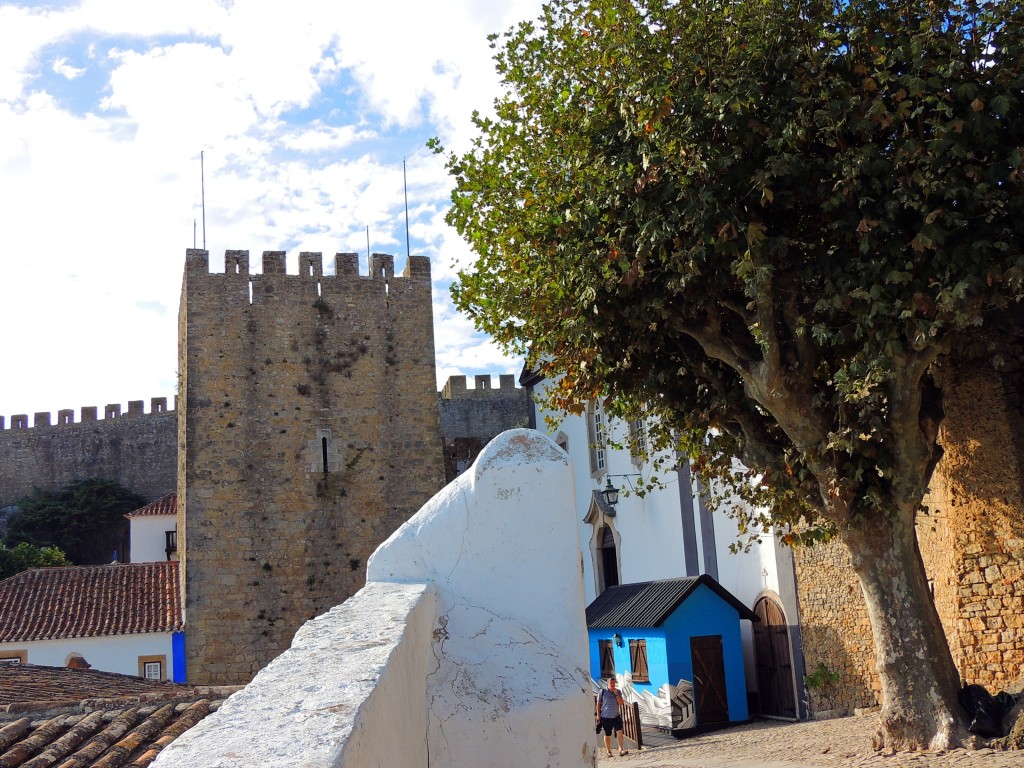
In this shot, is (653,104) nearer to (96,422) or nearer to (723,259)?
(723,259)

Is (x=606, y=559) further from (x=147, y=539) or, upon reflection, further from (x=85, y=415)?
(x=85, y=415)

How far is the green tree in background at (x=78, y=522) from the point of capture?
38969mm

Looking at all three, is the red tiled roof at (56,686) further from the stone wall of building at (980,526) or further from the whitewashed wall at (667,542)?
the stone wall of building at (980,526)

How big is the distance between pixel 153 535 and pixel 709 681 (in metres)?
20.9

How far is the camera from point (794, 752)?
10.5m

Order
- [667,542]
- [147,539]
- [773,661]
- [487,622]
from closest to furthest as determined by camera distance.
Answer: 1. [487,622]
2. [773,661]
3. [667,542]
4. [147,539]

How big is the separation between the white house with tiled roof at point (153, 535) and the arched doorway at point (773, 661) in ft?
67.0

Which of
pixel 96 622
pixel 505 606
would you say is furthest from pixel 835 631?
pixel 96 622

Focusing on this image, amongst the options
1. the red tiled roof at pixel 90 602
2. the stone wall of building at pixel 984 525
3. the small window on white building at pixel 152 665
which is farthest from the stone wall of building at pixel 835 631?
the small window on white building at pixel 152 665

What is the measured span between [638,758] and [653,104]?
830cm

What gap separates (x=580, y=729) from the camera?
152 inches

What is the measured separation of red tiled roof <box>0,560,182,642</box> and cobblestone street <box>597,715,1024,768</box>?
37.3 ft

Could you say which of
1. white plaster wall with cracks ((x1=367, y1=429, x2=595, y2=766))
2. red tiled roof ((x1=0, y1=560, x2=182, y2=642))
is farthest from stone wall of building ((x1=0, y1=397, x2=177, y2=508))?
white plaster wall with cracks ((x1=367, y1=429, x2=595, y2=766))

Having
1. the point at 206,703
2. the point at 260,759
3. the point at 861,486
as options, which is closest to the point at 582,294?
the point at 861,486
